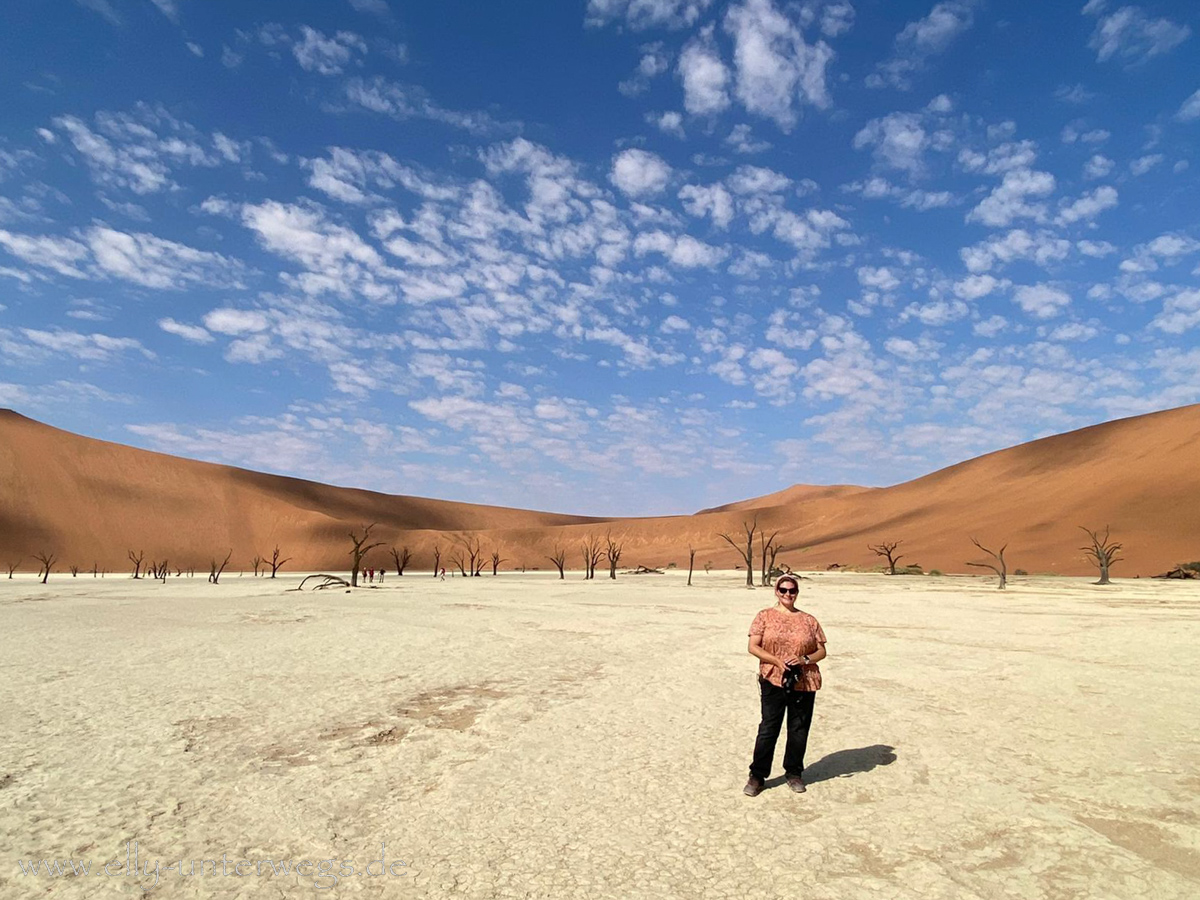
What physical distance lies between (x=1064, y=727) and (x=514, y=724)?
6502 mm

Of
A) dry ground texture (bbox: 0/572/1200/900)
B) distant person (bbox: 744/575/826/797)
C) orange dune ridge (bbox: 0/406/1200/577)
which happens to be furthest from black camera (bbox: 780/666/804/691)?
orange dune ridge (bbox: 0/406/1200/577)

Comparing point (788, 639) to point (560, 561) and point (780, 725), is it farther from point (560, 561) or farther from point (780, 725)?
point (560, 561)

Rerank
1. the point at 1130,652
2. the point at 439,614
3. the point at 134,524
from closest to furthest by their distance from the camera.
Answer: the point at 1130,652, the point at 439,614, the point at 134,524

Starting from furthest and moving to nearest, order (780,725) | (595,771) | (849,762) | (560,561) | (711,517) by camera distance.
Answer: (711,517), (560,561), (849,762), (595,771), (780,725)

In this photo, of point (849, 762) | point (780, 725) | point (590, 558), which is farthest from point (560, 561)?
point (780, 725)

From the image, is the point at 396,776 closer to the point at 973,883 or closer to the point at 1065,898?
the point at 973,883

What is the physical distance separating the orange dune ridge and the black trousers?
52354 mm

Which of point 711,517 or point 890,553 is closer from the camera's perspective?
point 890,553

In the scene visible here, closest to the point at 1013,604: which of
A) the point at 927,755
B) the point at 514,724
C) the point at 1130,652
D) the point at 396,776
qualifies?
the point at 1130,652

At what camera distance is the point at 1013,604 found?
83.7 ft

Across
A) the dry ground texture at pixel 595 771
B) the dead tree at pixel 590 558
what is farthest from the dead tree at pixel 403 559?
the dry ground texture at pixel 595 771

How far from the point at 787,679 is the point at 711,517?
113 m

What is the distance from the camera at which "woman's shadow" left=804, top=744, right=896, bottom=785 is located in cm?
629

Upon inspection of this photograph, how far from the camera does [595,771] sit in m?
6.38
